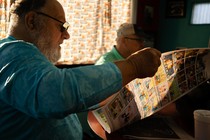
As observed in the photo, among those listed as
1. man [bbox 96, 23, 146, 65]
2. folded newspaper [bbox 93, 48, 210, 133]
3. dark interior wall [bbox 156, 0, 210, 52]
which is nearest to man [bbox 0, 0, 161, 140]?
folded newspaper [bbox 93, 48, 210, 133]

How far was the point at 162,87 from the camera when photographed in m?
0.87

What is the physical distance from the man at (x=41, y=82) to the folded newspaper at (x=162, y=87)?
177 millimetres

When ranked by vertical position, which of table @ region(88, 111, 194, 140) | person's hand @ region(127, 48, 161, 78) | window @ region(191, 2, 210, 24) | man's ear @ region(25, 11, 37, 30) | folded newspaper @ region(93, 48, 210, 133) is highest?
window @ region(191, 2, 210, 24)

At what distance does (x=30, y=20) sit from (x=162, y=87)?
56 cm

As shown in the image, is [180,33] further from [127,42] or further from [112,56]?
[112,56]

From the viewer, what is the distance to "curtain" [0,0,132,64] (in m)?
2.62

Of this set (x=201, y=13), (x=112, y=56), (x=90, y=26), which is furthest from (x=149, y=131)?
(x=201, y=13)

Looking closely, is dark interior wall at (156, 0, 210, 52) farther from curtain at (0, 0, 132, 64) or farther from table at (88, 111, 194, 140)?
table at (88, 111, 194, 140)

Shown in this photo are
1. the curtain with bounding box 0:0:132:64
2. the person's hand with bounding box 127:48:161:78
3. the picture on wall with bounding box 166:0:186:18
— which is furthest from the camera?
the picture on wall with bounding box 166:0:186:18

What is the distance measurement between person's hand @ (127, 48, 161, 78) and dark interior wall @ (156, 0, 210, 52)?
2533mm

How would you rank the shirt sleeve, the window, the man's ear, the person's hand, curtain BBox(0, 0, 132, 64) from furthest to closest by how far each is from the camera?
the window < curtain BBox(0, 0, 132, 64) < the man's ear < the person's hand < the shirt sleeve

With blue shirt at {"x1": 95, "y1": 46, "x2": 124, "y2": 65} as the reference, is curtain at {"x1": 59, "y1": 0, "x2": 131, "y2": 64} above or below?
above

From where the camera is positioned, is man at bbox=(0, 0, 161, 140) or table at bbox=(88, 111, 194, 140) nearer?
man at bbox=(0, 0, 161, 140)

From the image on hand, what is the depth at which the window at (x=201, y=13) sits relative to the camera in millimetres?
2922
